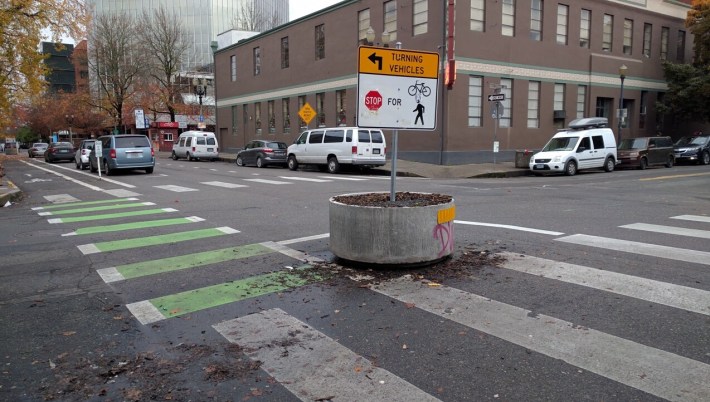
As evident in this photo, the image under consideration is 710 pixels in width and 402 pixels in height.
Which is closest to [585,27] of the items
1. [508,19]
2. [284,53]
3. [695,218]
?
[508,19]

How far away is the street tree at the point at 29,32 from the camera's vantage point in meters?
17.9

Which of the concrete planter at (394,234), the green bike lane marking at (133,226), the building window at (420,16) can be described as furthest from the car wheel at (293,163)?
the concrete planter at (394,234)

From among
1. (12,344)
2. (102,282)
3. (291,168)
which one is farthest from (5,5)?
(12,344)

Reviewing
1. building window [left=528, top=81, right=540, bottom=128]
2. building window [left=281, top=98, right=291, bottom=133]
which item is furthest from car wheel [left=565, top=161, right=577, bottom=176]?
building window [left=281, top=98, right=291, bottom=133]

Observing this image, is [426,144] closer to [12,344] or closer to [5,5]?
[5,5]

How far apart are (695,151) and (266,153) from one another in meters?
24.4

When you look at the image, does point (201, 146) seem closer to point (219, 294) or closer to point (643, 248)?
point (219, 294)

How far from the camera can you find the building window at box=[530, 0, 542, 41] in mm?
Result: 27348

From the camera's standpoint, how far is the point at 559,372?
3441mm

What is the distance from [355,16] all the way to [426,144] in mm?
9285

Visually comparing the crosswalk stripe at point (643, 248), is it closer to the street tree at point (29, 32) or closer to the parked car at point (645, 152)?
the street tree at point (29, 32)

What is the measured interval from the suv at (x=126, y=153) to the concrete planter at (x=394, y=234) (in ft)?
60.3

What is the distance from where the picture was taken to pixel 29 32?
1881 cm

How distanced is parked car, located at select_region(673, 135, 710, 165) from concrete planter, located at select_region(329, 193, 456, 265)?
29.1m
